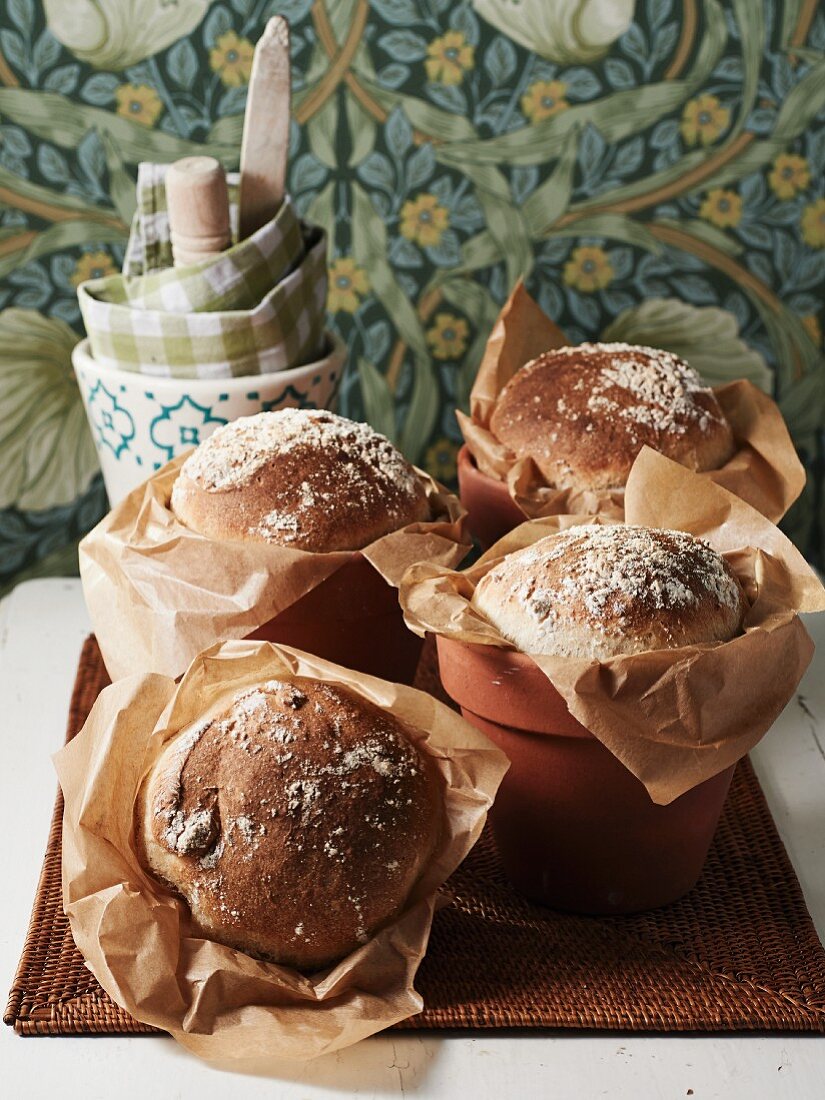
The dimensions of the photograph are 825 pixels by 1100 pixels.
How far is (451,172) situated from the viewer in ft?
4.76

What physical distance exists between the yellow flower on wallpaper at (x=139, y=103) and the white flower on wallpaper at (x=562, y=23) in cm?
36

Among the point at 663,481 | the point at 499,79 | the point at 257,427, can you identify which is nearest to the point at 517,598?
the point at 663,481

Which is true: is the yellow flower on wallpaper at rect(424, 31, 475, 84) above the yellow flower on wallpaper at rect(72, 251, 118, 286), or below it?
above

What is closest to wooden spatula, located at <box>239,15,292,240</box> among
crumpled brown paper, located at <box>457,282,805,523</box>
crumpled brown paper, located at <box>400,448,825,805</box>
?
crumpled brown paper, located at <box>457,282,805,523</box>

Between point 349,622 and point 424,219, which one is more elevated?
point 424,219

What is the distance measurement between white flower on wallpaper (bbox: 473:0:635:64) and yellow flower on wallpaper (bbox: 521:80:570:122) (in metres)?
0.03

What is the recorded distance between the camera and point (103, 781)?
2.61 ft

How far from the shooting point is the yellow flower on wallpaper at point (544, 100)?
142cm

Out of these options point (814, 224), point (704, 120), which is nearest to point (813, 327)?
point (814, 224)

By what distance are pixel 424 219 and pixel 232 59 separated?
0.88ft

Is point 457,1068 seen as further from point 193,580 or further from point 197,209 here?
point 197,209

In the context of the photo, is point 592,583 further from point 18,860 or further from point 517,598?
point 18,860

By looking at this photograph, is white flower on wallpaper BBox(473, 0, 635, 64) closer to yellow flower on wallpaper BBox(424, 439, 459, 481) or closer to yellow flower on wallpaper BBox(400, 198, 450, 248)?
yellow flower on wallpaper BBox(400, 198, 450, 248)

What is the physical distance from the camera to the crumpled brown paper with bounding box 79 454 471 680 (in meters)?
0.94
